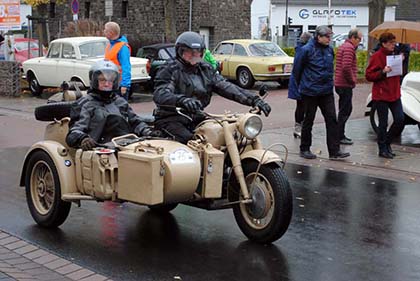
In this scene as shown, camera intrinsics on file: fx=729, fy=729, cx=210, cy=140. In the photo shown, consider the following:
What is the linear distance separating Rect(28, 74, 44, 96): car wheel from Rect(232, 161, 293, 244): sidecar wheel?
57.0ft

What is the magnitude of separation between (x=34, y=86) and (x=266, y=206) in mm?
17891

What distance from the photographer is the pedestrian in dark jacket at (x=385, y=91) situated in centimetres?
1072

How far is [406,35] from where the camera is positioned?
13562 mm

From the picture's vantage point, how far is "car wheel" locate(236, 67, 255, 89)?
24.2 m

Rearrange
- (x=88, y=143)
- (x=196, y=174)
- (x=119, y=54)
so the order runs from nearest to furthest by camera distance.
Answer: (x=196, y=174) → (x=88, y=143) → (x=119, y=54)

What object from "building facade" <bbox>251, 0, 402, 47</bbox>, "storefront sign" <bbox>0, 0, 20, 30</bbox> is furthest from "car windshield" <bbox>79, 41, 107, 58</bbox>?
"building facade" <bbox>251, 0, 402, 47</bbox>

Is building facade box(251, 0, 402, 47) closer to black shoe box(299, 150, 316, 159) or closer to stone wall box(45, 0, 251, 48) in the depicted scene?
stone wall box(45, 0, 251, 48)

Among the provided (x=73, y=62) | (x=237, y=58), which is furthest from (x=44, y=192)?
(x=237, y=58)

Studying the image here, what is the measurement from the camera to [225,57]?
25.2m

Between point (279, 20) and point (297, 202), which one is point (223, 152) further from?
point (279, 20)

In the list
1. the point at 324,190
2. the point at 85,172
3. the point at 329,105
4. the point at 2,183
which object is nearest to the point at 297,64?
the point at 329,105

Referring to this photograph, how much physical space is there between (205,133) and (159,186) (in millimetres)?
719

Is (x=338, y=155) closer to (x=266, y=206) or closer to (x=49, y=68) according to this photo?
(x=266, y=206)

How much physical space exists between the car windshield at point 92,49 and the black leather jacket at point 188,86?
14687 millimetres
